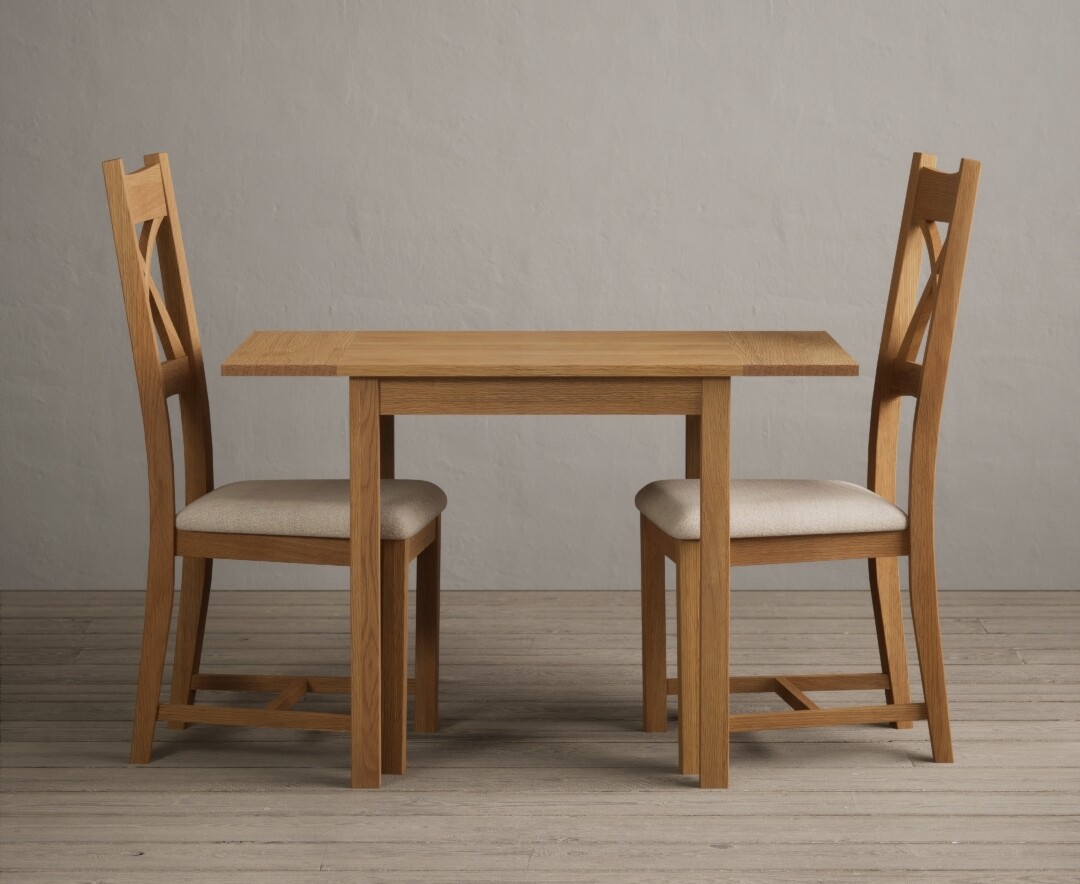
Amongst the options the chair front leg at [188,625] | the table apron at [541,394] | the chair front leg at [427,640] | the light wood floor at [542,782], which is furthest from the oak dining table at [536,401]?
the chair front leg at [188,625]

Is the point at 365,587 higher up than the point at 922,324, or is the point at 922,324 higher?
the point at 922,324

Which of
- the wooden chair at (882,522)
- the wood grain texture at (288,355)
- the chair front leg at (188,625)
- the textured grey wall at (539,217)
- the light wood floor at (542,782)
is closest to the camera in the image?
the light wood floor at (542,782)

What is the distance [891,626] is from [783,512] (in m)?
0.45

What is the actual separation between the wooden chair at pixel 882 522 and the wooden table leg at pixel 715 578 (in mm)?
40

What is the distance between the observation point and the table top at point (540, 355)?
248 cm

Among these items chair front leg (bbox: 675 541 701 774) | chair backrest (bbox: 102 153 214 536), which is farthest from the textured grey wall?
chair front leg (bbox: 675 541 701 774)

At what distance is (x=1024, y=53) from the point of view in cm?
384

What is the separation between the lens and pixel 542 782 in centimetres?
265

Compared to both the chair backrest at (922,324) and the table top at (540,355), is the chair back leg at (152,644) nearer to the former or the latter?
the table top at (540,355)

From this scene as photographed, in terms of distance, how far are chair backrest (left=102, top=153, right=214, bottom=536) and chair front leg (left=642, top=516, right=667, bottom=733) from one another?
88 centimetres

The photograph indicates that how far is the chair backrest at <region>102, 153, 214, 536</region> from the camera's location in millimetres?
2627

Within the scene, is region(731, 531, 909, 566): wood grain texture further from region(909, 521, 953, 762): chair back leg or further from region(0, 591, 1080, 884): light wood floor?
region(0, 591, 1080, 884): light wood floor

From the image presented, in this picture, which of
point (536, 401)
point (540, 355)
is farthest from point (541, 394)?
point (540, 355)

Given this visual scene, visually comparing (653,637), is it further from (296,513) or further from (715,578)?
(296,513)
